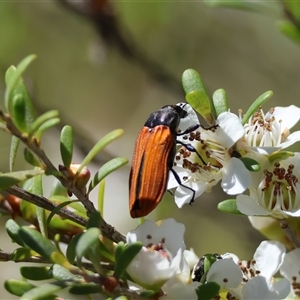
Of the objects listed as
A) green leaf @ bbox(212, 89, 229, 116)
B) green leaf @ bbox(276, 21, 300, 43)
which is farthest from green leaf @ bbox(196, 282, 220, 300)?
green leaf @ bbox(276, 21, 300, 43)

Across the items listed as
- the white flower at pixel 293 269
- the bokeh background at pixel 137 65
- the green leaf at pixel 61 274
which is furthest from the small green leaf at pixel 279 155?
the bokeh background at pixel 137 65

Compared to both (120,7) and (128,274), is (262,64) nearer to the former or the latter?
(120,7)

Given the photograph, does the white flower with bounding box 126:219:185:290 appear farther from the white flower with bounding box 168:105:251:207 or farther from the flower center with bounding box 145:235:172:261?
the white flower with bounding box 168:105:251:207

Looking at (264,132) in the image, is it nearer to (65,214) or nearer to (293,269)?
(293,269)

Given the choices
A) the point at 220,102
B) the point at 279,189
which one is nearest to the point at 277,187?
the point at 279,189

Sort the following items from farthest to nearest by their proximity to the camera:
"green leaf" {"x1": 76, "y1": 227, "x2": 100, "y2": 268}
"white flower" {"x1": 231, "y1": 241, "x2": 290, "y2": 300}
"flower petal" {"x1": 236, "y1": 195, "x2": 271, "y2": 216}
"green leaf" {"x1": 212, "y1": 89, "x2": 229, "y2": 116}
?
"green leaf" {"x1": 212, "y1": 89, "x2": 229, "y2": 116} → "flower petal" {"x1": 236, "y1": 195, "x2": 271, "y2": 216} → "white flower" {"x1": 231, "y1": 241, "x2": 290, "y2": 300} → "green leaf" {"x1": 76, "y1": 227, "x2": 100, "y2": 268}

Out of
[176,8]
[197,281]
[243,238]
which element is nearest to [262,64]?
[176,8]

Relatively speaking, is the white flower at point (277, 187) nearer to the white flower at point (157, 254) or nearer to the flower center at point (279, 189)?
the flower center at point (279, 189)
